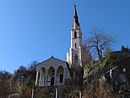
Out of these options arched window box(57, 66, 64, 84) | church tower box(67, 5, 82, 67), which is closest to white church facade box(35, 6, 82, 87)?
arched window box(57, 66, 64, 84)

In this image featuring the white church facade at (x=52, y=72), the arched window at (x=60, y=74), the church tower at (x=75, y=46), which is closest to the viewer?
the white church facade at (x=52, y=72)

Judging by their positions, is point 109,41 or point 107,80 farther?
point 109,41

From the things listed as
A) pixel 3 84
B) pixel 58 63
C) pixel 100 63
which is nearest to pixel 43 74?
pixel 58 63

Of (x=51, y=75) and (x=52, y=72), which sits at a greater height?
(x=52, y=72)

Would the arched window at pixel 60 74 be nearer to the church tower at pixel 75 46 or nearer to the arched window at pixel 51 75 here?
the arched window at pixel 51 75

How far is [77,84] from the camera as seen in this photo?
3866 cm

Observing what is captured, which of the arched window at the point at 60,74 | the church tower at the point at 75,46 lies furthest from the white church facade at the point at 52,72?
the church tower at the point at 75,46

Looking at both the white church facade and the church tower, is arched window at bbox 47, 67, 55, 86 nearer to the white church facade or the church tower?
the white church facade

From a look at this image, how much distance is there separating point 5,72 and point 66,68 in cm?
2309

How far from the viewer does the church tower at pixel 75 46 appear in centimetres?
6091

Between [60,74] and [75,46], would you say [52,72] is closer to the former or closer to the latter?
[60,74]

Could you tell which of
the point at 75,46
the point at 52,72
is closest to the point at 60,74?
the point at 52,72

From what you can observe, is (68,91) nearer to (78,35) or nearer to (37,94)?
(37,94)

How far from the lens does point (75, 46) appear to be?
6538cm
